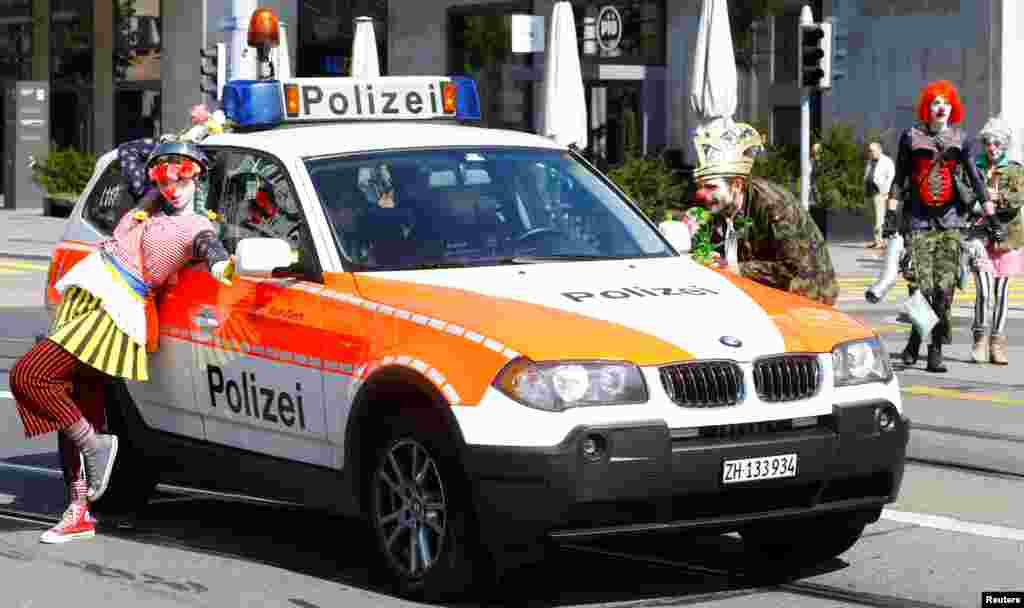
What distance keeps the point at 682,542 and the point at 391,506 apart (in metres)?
1.51

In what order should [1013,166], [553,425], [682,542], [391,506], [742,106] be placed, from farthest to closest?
[742,106], [1013,166], [682,542], [391,506], [553,425]

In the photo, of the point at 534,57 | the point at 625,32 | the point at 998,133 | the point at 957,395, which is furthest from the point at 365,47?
the point at 957,395

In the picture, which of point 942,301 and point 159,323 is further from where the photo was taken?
point 942,301

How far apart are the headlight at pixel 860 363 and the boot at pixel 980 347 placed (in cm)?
848

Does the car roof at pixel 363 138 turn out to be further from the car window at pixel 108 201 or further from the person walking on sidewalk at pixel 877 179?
the person walking on sidewalk at pixel 877 179

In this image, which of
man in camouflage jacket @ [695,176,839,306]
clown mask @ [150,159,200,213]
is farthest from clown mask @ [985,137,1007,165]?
clown mask @ [150,159,200,213]

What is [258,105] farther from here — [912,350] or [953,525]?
[912,350]

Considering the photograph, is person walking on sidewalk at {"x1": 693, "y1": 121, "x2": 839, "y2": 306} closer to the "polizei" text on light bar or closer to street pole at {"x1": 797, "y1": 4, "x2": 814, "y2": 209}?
the "polizei" text on light bar

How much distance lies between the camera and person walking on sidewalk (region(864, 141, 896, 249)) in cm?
3048

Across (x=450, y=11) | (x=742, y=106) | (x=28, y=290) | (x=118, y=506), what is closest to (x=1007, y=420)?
(x=118, y=506)

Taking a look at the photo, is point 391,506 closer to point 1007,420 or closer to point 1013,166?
point 1007,420

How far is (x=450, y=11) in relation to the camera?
4053cm

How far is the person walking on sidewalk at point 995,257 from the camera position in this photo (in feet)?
50.4

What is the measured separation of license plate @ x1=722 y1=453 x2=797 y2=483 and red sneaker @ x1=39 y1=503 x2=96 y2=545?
9.76 feet
